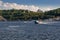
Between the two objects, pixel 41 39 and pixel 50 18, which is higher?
pixel 41 39

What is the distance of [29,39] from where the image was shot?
182 feet

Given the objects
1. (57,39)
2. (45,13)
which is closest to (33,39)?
(57,39)

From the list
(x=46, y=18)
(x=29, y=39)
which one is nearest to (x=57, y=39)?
(x=29, y=39)

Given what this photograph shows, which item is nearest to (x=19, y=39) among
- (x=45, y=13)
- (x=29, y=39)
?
(x=29, y=39)

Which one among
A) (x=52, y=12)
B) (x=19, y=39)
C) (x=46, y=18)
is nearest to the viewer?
(x=19, y=39)

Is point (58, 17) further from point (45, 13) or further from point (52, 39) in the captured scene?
point (52, 39)

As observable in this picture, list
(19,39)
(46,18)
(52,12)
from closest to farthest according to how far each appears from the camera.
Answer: (19,39), (46,18), (52,12)

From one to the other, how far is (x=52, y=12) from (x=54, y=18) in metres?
3.99

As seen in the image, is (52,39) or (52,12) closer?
(52,39)

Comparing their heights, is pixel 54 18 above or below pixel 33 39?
below

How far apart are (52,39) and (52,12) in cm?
14291

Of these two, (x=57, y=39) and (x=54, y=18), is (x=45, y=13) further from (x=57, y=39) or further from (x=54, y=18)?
(x=57, y=39)

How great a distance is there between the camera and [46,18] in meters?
186

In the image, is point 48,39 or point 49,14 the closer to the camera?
point 48,39
